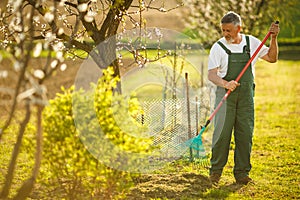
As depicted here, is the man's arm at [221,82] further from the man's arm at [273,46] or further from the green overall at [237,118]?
the man's arm at [273,46]

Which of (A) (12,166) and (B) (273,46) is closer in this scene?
(A) (12,166)

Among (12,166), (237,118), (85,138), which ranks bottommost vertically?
(12,166)

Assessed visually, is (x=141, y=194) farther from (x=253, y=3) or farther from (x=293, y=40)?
(x=293, y=40)

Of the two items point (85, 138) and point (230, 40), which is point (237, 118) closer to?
point (230, 40)

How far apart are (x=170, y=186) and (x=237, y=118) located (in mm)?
931

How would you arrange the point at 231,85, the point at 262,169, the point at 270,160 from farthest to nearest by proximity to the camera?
the point at 270,160
the point at 262,169
the point at 231,85

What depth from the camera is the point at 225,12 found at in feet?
39.4

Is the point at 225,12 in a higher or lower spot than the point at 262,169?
higher

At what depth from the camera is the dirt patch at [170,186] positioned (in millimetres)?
5574

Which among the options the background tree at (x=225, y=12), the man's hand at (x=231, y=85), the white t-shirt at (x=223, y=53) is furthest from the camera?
the background tree at (x=225, y=12)

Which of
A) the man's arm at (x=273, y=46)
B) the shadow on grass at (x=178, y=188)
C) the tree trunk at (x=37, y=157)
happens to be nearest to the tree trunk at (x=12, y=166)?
the tree trunk at (x=37, y=157)

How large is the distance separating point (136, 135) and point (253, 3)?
28.8 ft

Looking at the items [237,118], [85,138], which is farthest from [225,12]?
[85,138]

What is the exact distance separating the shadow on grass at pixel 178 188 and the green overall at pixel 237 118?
8.9 inches
